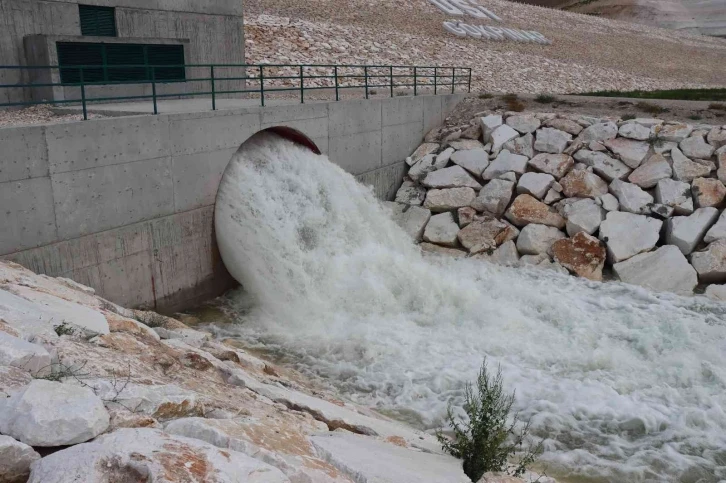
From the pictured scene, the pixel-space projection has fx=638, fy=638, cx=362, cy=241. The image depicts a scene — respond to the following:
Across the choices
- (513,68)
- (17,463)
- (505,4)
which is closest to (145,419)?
(17,463)

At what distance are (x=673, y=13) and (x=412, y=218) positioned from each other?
227ft

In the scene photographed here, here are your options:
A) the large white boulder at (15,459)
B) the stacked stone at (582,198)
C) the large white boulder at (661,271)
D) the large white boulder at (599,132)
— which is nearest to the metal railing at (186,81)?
the stacked stone at (582,198)

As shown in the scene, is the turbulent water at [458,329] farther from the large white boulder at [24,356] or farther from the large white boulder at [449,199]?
the large white boulder at [24,356]

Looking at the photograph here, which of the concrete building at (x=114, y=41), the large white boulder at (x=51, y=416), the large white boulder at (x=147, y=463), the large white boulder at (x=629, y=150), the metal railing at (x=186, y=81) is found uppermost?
the concrete building at (x=114, y=41)

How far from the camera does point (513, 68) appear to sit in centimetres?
3234

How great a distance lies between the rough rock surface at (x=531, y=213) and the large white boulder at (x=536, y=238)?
0.20 m

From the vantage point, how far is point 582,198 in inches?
628

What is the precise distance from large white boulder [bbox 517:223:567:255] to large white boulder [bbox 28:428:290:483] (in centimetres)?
1204

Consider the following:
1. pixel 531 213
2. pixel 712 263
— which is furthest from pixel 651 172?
pixel 531 213

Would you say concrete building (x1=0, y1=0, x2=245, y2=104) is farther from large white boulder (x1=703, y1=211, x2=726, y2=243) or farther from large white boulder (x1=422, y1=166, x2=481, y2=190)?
large white boulder (x1=703, y1=211, x2=726, y2=243)

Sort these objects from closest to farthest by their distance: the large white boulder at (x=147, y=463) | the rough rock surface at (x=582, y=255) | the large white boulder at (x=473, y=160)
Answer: the large white boulder at (x=147, y=463), the rough rock surface at (x=582, y=255), the large white boulder at (x=473, y=160)

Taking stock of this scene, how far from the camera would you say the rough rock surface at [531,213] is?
51.8ft

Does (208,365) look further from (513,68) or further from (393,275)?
(513,68)

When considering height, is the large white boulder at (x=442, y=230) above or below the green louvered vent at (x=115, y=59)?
below
